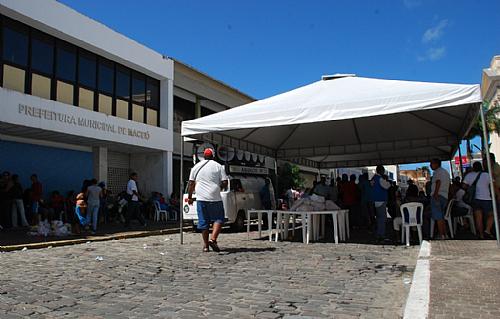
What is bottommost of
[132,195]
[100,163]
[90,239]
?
[90,239]

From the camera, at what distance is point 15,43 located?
13859mm

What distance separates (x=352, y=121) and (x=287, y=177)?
16.5 m

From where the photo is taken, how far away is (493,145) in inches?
1612

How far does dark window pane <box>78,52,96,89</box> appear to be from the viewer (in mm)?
16453

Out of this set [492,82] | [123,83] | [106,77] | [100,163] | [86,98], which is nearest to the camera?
[86,98]

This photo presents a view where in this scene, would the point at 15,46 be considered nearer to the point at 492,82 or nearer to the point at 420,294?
the point at 420,294

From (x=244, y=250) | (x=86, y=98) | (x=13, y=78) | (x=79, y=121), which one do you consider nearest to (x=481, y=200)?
(x=244, y=250)

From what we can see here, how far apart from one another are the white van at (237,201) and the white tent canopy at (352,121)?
3.54 feet

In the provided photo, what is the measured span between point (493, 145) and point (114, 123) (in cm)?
3612

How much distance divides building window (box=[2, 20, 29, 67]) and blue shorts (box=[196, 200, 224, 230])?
9.18m

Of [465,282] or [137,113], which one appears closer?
[465,282]

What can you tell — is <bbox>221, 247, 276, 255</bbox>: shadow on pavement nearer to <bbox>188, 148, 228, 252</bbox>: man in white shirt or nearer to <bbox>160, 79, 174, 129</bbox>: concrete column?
<bbox>188, 148, 228, 252</bbox>: man in white shirt

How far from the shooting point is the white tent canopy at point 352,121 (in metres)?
8.11

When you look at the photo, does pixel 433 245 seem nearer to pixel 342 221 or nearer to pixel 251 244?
pixel 342 221
